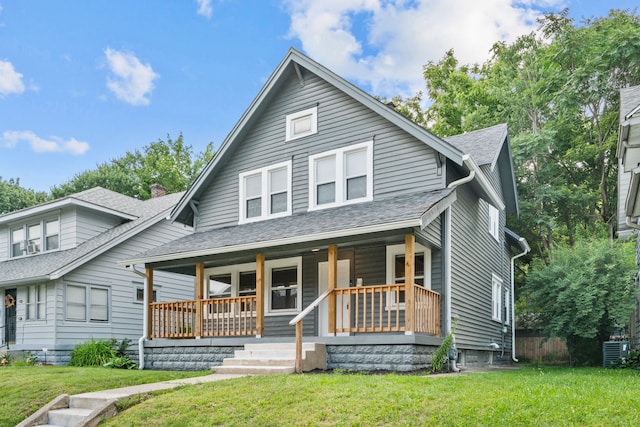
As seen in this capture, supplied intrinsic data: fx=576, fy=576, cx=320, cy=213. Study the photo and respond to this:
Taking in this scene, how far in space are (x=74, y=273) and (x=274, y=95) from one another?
8.81 meters

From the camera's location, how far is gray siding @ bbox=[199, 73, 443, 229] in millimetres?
13133

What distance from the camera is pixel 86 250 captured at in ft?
61.9

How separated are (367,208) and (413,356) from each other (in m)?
3.57

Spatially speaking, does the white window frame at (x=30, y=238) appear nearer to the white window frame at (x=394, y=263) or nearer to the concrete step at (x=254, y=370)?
the concrete step at (x=254, y=370)

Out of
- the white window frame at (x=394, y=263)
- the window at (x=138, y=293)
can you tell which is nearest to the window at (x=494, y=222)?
the white window frame at (x=394, y=263)

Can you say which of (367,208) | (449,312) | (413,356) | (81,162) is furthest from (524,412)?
(81,162)

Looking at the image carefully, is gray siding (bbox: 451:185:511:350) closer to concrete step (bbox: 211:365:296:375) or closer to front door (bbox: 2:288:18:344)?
concrete step (bbox: 211:365:296:375)

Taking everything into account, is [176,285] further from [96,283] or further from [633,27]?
[633,27]

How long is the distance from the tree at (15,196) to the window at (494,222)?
34411mm

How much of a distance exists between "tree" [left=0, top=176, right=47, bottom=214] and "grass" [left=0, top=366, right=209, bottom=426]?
3239 centimetres

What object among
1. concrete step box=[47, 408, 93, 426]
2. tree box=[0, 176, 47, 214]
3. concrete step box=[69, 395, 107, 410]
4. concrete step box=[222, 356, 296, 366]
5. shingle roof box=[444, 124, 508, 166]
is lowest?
concrete step box=[47, 408, 93, 426]

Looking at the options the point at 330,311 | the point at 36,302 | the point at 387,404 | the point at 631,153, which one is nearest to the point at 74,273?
the point at 36,302

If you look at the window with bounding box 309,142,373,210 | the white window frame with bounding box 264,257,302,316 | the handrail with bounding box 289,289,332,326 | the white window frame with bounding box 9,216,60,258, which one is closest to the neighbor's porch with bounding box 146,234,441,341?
the handrail with bounding box 289,289,332,326

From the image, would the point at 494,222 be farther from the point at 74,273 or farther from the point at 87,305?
the point at 74,273
